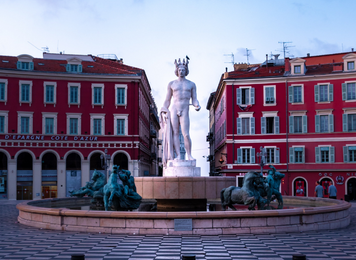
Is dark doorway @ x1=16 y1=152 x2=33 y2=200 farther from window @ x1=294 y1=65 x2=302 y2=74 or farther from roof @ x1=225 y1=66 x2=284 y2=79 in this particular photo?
window @ x1=294 y1=65 x2=302 y2=74

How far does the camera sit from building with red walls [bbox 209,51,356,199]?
4409 centimetres

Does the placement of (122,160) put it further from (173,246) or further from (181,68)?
(173,246)

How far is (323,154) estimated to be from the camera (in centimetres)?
4462

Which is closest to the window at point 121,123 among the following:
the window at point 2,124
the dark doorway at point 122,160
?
the dark doorway at point 122,160

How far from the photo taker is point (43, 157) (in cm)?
4525

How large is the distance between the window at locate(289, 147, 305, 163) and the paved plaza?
3343 cm

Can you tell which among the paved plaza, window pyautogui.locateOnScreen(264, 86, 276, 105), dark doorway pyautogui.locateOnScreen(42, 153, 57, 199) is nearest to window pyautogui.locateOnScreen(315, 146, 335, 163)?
window pyautogui.locateOnScreen(264, 86, 276, 105)

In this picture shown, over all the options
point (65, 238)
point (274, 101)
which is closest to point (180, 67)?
point (65, 238)

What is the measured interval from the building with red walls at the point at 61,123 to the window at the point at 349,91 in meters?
20.9

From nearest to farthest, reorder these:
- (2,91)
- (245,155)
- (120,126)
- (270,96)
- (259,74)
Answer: (2,91), (245,155), (270,96), (120,126), (259,74)

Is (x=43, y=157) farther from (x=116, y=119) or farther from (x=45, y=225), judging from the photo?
(x=45, y=225)

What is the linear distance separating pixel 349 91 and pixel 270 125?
27.4ft

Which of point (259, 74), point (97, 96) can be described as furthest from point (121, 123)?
point (259, 74)

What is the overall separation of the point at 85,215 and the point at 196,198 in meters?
4.18
